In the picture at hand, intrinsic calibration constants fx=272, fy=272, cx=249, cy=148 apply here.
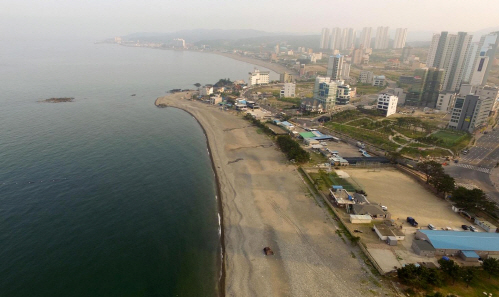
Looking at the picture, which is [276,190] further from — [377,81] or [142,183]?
[377,81]

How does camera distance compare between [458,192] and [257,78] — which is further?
[257,78]

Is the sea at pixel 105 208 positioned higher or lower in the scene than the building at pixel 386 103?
lower

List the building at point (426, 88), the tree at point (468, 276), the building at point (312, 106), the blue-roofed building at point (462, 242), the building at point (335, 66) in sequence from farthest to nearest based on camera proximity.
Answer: the building at point (335, 66) < the building at point (426, 88) < the building at point (312, 106) < the blue-roofed building at point (462, 242) < the tree at point (468, 276)

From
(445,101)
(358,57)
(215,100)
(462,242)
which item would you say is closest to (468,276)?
(462,242)

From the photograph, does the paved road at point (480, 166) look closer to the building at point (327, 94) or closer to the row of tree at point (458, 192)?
the row of tree at point (458, 192)

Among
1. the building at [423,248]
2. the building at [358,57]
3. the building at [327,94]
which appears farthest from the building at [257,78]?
the building at [358,57]

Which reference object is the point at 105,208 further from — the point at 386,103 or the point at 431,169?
the point at 386,103

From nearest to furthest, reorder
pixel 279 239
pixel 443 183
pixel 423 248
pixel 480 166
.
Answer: pixel 423 248 < pixel 279 239 < pixel 443 183 < pixel 480 166

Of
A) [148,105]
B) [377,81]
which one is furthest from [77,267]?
[377,81]

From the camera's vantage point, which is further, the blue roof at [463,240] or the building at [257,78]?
the building at [257,78]
